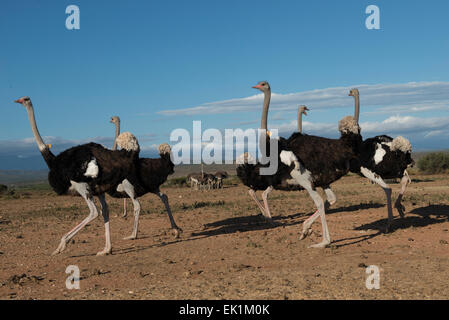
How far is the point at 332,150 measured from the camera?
884 centimetres

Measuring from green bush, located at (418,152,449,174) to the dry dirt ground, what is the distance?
78.3 feet

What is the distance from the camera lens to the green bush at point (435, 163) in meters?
35.3

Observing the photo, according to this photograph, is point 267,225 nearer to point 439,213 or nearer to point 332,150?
point 332,150

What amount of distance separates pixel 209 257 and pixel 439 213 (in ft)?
21.8

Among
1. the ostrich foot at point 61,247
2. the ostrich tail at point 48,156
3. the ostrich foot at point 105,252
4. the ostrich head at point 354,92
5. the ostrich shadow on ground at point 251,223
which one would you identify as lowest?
the ostrich shadow on ground at point 251,223

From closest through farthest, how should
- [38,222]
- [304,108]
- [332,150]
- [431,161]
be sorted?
[332,150]
[304,108]
[38,222]
[431,161]

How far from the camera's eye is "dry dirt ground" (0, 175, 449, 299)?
229 inches

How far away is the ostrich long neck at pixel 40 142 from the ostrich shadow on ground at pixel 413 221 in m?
5.27

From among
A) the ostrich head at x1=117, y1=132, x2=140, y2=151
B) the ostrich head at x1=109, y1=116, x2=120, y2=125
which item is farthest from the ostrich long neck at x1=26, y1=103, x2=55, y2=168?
the ostrich head at x1=109, y1=116, x2=120, y2=125

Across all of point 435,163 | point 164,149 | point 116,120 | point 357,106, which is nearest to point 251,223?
point 164,149

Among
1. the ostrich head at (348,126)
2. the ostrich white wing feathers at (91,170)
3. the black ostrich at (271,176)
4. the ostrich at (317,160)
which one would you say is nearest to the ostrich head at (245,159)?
the black ostrich at (271,176)

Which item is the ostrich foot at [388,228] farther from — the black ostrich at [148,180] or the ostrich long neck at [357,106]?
the black ostrich at [148,180]

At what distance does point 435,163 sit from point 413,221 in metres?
26.9
